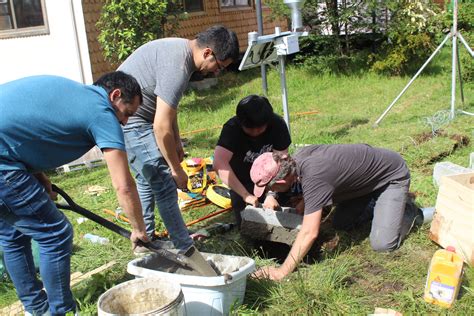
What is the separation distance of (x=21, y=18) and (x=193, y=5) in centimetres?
406

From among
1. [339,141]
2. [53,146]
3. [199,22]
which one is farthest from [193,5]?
[53,146]

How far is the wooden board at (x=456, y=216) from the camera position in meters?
3.35

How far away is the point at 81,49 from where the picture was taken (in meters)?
9.08

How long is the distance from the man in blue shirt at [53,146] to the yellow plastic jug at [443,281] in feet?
5.36

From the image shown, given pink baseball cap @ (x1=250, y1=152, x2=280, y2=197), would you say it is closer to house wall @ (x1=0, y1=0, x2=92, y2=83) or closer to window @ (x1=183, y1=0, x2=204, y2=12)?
house wall @ (x1=0, y1=0, x2=92, y2=83)

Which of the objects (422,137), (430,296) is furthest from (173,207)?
(422,137)

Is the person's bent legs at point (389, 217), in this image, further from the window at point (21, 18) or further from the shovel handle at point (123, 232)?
the window at point (21, 18)

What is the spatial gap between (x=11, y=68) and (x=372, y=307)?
8.24m

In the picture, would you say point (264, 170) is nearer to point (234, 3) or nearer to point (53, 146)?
point (53, 146)

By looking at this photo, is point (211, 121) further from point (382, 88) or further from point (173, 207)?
point (173, 207)

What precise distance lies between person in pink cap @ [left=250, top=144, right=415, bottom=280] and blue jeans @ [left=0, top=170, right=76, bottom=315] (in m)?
1.17

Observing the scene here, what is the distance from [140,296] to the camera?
2.60 m

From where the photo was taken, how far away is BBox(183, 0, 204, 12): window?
1162 centimetres

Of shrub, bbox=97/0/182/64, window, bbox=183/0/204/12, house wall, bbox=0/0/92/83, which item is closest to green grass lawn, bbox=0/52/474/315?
shrub, bbox=97/0/182/64
